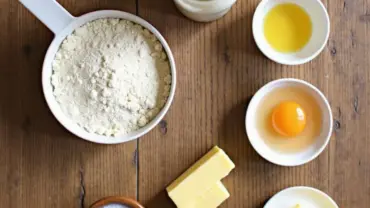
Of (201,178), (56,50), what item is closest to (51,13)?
(56,50)

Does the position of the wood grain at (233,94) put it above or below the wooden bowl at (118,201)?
above

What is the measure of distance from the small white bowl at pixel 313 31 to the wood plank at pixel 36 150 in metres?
0.27

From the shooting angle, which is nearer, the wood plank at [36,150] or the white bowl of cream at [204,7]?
the white bowl of cream at [204,7]

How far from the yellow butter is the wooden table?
0.03 metres

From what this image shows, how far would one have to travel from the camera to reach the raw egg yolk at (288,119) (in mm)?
940

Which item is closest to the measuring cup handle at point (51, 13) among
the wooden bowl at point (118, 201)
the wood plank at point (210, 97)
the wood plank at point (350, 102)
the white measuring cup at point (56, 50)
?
the white measuring cup at point (56, 50)

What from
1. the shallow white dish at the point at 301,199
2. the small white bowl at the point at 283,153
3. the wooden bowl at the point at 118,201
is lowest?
the shallow white dish at the point at 301,199

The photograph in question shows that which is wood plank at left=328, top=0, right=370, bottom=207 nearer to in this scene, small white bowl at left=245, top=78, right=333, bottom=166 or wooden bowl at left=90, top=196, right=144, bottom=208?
small white bowl at left=245, top=78, right=333, bottom=166

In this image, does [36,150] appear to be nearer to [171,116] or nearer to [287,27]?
[171,116]

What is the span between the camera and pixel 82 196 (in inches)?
38.0

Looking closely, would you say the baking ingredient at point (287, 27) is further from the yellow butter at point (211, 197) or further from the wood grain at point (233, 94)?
the yellow butter at point (211, 197)

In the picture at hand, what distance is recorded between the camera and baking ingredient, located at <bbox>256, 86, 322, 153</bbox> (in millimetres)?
967

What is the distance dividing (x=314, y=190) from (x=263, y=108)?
0.15 metres

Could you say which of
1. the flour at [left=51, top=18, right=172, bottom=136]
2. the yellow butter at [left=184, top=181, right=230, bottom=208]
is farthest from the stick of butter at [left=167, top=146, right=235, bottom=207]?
the flour at [left=51, top=18, right=172, bottom=136]
